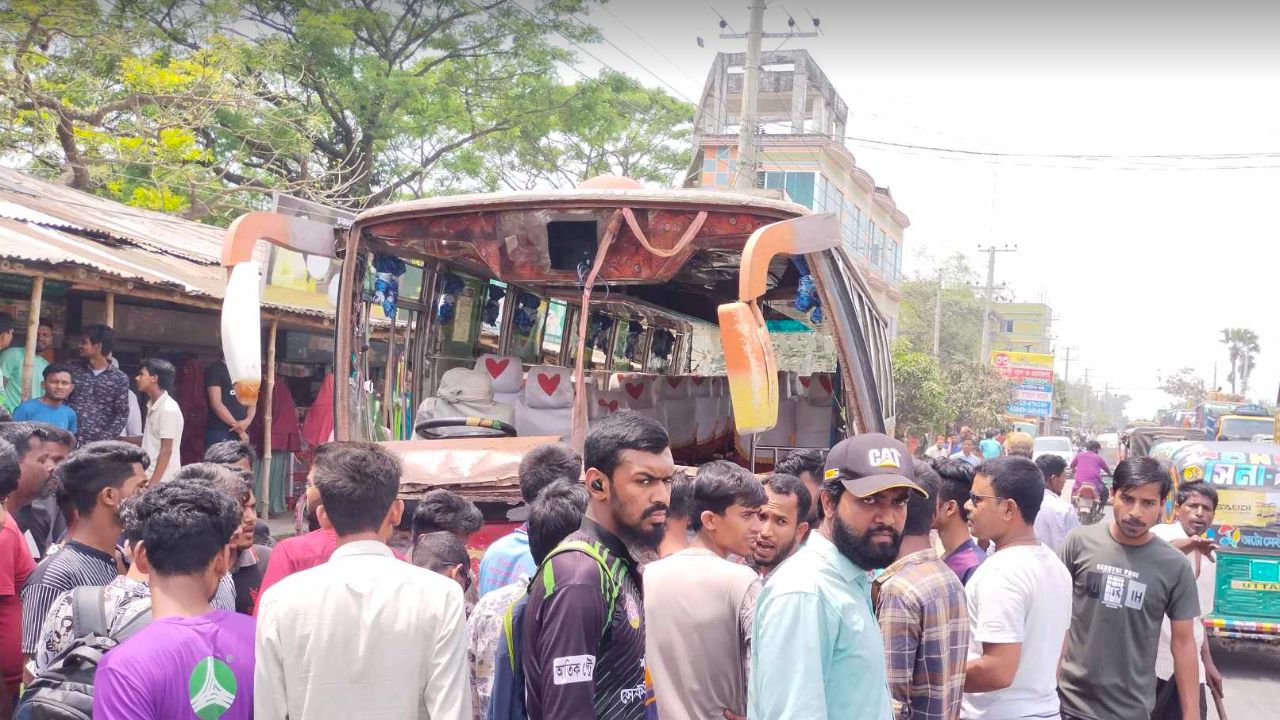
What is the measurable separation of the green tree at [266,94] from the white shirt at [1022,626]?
12.5 metres

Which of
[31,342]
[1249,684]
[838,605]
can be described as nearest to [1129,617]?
[838,605]

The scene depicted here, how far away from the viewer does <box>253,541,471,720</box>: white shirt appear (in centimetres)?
274

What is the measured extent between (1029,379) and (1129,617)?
147 feet

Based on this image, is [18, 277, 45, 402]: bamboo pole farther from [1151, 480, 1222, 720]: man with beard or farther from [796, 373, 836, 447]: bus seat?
[1151, 480, 1222, 720]: man with beard

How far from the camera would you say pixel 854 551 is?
9.50 feet

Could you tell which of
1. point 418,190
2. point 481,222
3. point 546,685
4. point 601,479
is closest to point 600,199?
point 481,222

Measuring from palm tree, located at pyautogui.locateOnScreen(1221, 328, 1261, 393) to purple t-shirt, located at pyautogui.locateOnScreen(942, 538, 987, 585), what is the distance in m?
94.8

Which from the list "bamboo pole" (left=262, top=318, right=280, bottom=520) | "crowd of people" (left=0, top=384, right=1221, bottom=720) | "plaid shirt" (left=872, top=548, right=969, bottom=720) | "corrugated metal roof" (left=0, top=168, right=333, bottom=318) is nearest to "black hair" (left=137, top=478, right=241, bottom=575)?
"crowd of people" (left=0, top=384, right=1221, bottom=720)

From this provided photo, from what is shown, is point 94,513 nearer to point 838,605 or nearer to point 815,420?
point 838,605

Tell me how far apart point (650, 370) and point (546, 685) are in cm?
1071

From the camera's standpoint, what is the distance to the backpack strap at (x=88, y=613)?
2891 mm

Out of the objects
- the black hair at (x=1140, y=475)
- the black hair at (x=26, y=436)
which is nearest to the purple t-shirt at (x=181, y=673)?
the black hair at (x=26, y=436)

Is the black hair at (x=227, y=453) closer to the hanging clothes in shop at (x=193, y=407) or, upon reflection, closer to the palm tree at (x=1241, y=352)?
the hanging clothes in shop at (x=193, y=407)

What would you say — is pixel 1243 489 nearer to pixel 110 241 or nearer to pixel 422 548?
pixel 422 548
